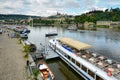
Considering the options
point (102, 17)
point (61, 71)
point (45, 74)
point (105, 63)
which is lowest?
point (61, 71)

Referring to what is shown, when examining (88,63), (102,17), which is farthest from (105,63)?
(102,17)

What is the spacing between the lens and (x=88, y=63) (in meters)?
24.8

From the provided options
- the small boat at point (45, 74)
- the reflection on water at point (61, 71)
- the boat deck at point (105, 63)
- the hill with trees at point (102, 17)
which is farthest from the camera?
the hill with trees at point (102, 17)

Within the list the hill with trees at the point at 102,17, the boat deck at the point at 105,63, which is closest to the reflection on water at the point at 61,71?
the boat deck at the point at 105,63

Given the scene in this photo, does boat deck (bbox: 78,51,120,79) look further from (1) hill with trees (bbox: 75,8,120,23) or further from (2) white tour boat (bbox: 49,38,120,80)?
(1) hill with trees (bbox: 75,8,120,23)

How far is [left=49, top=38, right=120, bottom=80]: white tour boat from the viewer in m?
20.8

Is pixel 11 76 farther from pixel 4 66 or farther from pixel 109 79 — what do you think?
pixel 109 79

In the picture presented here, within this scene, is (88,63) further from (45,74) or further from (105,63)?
(45,74)

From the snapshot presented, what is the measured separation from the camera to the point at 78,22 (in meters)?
166

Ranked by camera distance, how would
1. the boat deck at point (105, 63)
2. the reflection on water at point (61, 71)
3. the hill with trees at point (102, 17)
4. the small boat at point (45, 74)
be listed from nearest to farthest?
1. the boat deck at point (105, 63)
2. the small boat at point (45, 74)
3. the reflection on water at point (61, 71)
4. the hill with trees at point (102, 17)

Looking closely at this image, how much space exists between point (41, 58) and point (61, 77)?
9.38 m

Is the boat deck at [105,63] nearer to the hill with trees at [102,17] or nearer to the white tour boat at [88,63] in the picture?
the white tour boat at [88,63]

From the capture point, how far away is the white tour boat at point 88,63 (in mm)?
20750

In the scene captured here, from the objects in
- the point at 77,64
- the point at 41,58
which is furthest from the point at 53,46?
the point at 77,64
